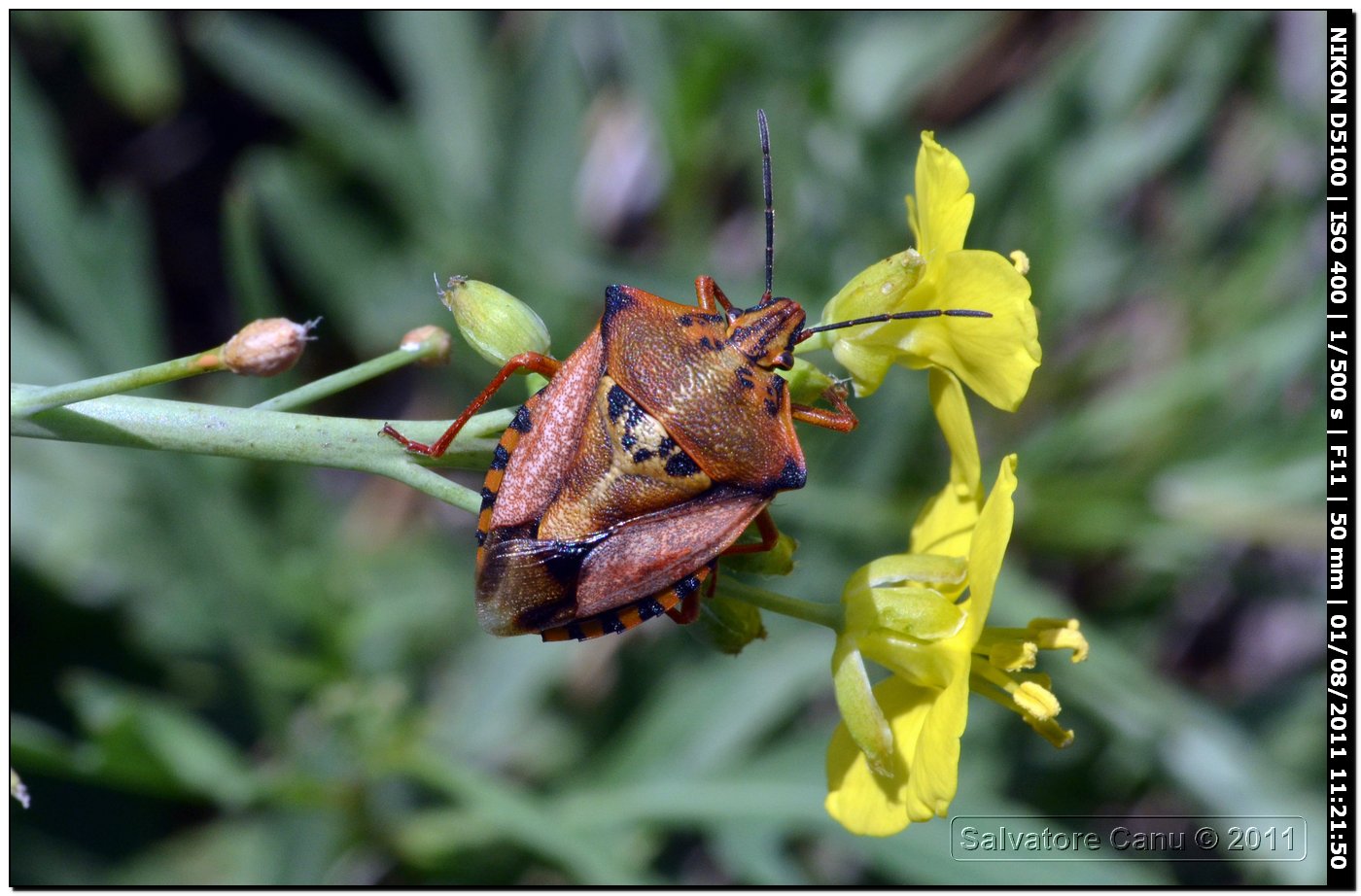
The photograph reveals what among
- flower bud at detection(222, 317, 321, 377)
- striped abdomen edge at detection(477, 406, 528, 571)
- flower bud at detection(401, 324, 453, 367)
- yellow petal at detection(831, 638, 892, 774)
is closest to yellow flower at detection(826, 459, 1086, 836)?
yellow petal at detection(831, 638, 892, 774)

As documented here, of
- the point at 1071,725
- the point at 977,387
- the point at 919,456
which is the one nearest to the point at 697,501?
the point at 977,387

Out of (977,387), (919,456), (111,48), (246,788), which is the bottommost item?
(246,788)

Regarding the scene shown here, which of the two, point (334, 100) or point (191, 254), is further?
point (191, 254)

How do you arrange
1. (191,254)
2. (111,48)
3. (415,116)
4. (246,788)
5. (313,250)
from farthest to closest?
1. (191,254)
2. (415,116)
3. (313,250)
4. (111,48)
5. (246,788)

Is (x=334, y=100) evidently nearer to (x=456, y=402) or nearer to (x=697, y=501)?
(x=456, y=402)

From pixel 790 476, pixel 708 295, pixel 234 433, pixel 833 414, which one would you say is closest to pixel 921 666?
pixel 790 476

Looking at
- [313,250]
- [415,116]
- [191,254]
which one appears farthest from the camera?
[191,254]
